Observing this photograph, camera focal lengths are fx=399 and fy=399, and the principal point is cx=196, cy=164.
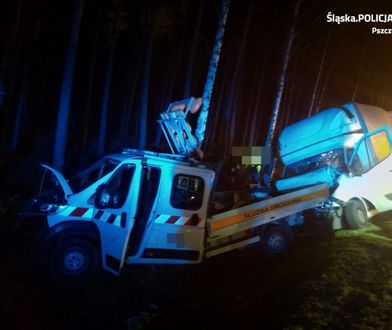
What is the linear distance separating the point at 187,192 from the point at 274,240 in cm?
274

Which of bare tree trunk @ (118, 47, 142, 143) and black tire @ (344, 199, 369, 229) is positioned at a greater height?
bare tree trunk @ (118, 47, 142, 143)

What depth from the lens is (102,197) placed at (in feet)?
20.8

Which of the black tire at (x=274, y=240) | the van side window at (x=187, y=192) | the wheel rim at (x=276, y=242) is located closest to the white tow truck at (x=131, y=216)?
the van side window at (x=187, y=192)

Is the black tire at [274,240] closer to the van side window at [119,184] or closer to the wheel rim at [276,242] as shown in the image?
the wheel rim at [276,242]

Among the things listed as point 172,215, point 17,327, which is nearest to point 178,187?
point 172,215

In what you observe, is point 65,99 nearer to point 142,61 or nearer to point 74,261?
point 74,261


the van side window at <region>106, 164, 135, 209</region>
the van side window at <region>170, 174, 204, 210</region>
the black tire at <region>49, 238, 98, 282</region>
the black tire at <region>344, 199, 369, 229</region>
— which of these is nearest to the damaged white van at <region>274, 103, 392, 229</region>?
the black tire at <region>344, 199, 369, 229</region>

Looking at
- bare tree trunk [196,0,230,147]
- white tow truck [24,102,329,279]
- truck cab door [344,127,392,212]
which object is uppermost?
bare tree trunk [196,0,230,147]

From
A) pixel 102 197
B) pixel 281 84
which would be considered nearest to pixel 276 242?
pixel 102 197

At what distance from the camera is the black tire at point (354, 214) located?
10047 millimetres

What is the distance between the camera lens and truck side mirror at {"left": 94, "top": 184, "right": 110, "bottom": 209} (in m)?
6.29

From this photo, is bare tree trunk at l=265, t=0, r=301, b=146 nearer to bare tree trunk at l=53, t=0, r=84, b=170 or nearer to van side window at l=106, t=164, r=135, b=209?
bare tree trunk at l=53, t=0, r=84, b=170

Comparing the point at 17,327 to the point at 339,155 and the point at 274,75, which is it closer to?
the point at 339,155

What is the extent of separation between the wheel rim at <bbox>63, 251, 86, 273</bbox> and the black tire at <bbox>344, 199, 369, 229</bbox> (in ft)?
22.2
